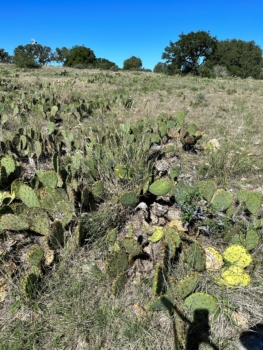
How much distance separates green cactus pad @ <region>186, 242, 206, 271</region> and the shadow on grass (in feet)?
0.87

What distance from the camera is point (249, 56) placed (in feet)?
123

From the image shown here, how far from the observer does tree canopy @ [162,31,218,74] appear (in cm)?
3453

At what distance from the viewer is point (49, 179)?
236 centimetres

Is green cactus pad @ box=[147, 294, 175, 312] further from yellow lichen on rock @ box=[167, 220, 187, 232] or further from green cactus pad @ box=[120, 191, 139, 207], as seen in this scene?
green cactus pad @ box=[120, 191, 139, 207]

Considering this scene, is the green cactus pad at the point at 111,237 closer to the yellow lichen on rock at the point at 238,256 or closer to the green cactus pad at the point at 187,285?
the green cactus pad at the point at 187,285

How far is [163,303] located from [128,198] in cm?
89

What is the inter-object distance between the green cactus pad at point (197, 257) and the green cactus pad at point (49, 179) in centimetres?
134

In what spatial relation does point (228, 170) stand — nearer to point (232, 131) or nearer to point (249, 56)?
point (232, 131)

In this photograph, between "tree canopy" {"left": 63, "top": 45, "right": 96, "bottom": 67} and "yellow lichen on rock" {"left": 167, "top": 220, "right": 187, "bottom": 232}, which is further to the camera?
"tree canopy" {"left": 63, "top": 45, "right": 96, "bottom": 67}

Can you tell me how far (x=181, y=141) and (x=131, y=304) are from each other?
8.70 ft

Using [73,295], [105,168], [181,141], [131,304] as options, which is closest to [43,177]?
[105,168]

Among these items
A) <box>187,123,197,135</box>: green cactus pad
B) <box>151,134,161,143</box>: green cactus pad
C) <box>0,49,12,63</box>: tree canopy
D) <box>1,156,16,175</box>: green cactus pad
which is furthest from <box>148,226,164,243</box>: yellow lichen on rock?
<box>0,49,12,63</box>: tree canopy

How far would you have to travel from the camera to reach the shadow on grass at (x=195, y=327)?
138 centimetres

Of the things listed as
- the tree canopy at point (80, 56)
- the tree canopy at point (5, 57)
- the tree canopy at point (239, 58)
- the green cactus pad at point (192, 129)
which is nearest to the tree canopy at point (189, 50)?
the tree canopy at point (239, 58)
